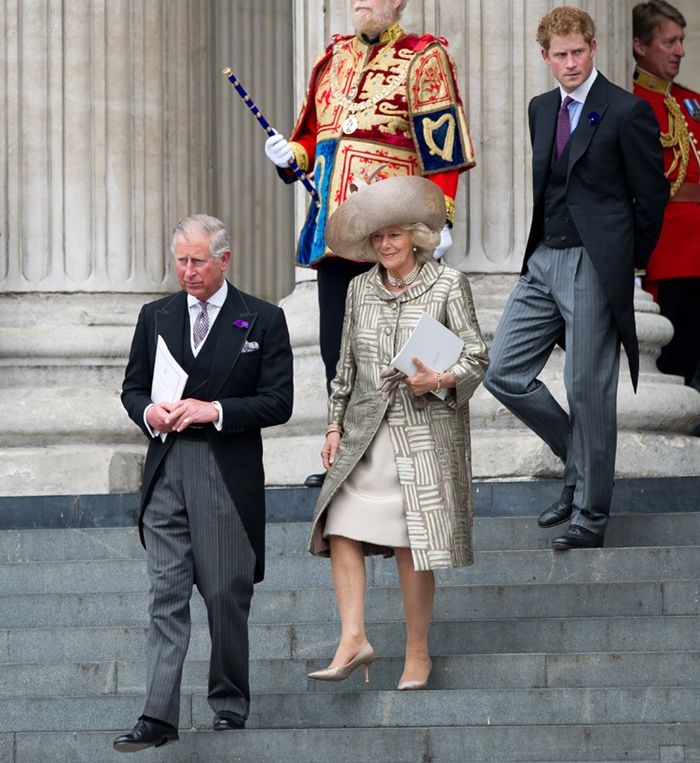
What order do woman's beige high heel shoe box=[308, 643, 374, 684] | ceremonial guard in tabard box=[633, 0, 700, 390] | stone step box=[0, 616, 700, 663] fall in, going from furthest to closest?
1. ceremonial guard in tabard box=[633, 0, 700, 390]
2. stone step box=[0, 616, 700, 663]
3. woman's beige high heel shoe box=[308, 643, 374, 684]

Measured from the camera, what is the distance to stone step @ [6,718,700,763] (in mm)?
6492

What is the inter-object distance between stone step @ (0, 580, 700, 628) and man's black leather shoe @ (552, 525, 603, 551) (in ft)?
0.72

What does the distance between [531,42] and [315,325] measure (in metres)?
1.66

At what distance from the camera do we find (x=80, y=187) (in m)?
11.1

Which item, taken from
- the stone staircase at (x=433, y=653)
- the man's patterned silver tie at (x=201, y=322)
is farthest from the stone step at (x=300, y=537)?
the man's patterned silver tie at (x=201, y=322)

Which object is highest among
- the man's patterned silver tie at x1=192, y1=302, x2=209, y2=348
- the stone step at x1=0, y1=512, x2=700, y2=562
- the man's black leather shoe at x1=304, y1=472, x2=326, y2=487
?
the man's patterned silver tie at x1=192, y1=302, x2=209, y2=348

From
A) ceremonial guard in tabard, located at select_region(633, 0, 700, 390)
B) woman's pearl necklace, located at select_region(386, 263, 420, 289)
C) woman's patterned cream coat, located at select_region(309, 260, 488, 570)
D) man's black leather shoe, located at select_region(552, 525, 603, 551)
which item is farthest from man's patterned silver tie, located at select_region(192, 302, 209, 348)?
ceremonial guard in tabard, located at select_region(633, 0, 700, 390)

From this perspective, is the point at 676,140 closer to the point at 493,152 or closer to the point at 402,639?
the point at 493,152

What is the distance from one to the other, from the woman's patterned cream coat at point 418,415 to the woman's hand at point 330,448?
23 mm

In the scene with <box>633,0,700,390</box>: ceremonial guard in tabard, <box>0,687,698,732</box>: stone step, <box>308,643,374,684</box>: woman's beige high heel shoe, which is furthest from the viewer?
<box>633,0,700,390</box>: ceremonial guard in tabard

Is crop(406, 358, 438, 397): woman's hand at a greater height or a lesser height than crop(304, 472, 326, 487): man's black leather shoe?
greater

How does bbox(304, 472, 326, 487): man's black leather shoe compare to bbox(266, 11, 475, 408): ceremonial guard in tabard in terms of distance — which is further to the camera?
bbox(304, 472, 326, 487): man's black leather shoe

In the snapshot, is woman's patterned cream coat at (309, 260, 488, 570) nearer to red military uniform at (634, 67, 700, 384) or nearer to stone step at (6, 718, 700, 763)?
stone step at (6, 718, 700, 763)

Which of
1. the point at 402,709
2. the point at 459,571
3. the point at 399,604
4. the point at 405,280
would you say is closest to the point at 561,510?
the point at 459,571
